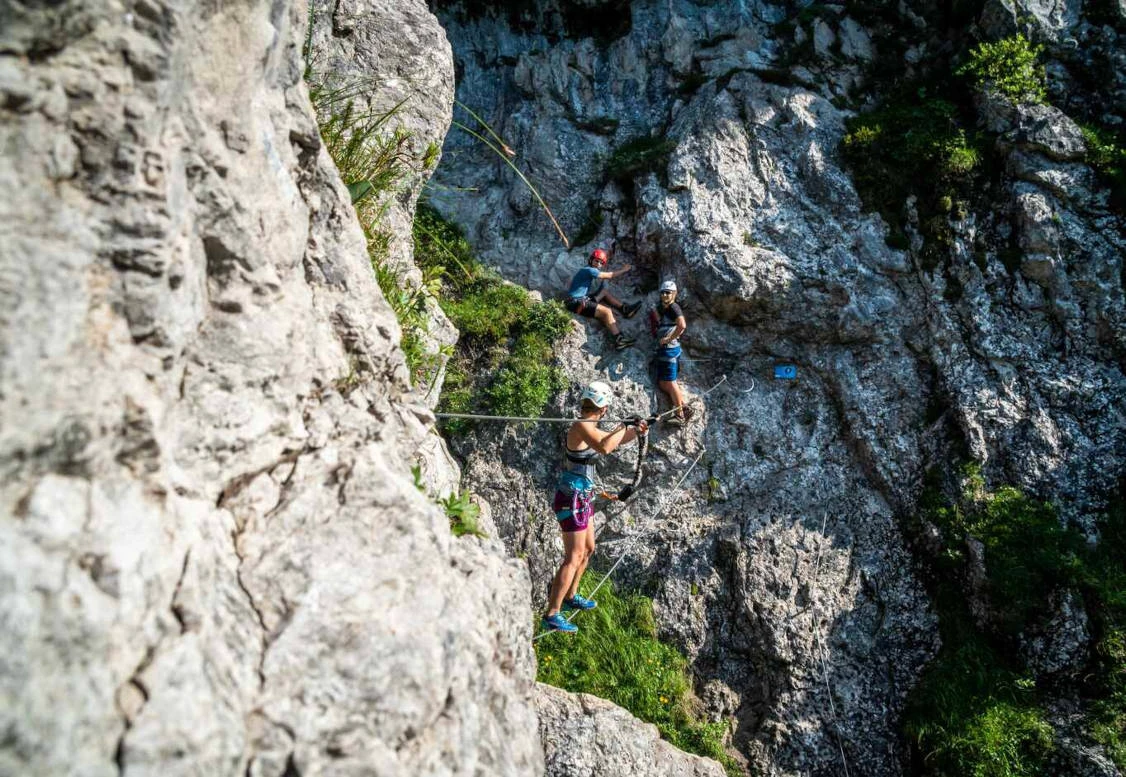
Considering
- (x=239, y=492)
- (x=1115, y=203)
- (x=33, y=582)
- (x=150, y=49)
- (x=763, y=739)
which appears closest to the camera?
(x=33, y=582)

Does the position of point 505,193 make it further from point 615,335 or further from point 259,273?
point 259,273

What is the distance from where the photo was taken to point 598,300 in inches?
384

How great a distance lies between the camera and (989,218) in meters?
8.95

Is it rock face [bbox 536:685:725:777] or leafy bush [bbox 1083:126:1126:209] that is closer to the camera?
rock face [bbox 536:685:725:777]

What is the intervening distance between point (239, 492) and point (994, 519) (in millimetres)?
8032

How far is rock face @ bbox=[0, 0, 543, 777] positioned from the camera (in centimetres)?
228

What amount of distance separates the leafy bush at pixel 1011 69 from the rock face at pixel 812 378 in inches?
12.7

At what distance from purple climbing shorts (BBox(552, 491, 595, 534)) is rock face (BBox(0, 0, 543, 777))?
2.83 meters

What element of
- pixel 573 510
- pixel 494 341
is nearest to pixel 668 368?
pixel 494 341

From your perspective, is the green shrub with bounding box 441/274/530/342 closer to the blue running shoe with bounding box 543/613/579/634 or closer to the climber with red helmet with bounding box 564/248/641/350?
the climber with red helmet with bounding box 564/248/641/350

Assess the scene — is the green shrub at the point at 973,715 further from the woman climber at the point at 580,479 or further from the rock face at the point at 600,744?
the woman climber at the point at 580,479

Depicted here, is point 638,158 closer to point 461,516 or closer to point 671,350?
point 671,350

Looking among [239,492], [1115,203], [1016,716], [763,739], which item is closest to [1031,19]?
[1115,203]

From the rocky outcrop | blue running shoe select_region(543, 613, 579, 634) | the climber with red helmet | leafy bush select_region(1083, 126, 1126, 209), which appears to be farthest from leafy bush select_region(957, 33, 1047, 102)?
blue running shoe select_region(543, 613, 579, 634)
